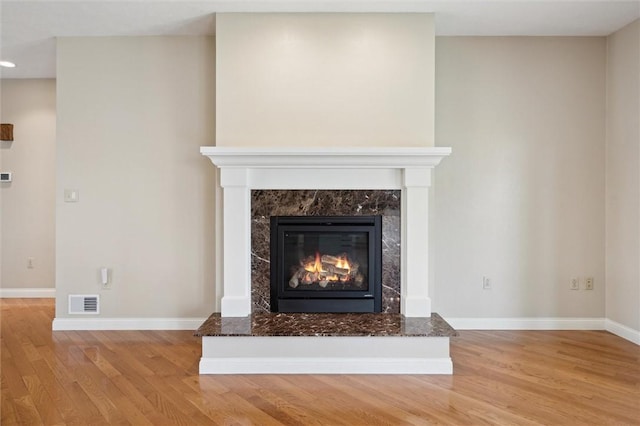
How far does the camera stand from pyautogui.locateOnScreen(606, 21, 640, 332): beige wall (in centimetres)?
316

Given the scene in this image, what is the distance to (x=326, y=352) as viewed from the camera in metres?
2.59

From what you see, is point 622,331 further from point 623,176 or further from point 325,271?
point 325,271

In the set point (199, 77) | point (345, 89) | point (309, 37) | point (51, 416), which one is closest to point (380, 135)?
point (345, 89)

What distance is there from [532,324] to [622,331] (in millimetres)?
650

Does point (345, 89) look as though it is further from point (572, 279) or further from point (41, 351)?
point (41, 351)

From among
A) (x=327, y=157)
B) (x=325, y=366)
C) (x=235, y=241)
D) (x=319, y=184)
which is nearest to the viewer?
(x=325, y=366)

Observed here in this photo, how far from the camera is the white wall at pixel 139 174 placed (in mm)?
3479

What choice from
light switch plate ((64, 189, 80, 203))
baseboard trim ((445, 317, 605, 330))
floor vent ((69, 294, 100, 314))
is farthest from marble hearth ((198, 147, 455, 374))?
light switch plate ((64, 189, 80, 203))

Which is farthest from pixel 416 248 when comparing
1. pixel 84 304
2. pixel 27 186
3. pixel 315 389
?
pixel 27 186

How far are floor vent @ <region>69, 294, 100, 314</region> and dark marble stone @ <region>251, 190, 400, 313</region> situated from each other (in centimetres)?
146

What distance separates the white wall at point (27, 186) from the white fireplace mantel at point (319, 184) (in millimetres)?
2921

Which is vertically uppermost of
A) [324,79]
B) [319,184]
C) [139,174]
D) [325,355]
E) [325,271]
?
[324,79]

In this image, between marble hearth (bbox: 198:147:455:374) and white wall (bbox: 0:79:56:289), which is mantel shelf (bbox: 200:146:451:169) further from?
white wall (bbox: 0:79:56:289)

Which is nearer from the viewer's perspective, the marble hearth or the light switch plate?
the marble hearth
